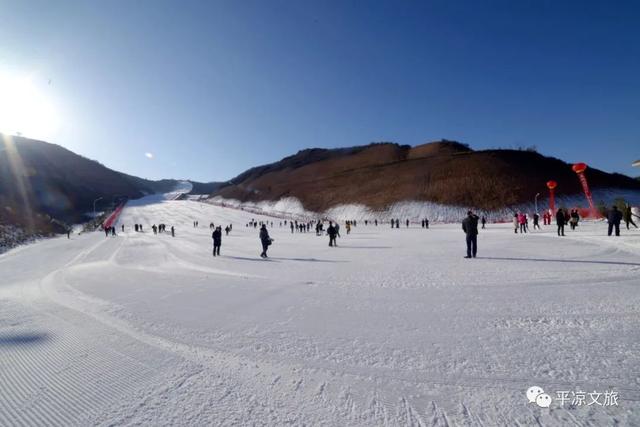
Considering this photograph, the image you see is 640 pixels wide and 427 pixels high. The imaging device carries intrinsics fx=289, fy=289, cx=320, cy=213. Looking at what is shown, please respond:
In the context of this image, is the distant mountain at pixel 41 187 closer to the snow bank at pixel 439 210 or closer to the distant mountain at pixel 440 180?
the snow bank at pixel 439 210

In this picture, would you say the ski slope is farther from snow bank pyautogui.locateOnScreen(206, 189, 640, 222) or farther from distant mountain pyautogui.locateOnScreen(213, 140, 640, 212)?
distant mountain pyautogui.locateOnScreen(213, 140, 640, 212)

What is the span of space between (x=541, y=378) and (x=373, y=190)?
73.5m

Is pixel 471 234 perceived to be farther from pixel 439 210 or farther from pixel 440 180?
pixel 440 180

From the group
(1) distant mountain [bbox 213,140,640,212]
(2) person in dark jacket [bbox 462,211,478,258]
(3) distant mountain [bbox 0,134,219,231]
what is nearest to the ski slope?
(2) person in dark jacket [bbox 462,211,478,258]

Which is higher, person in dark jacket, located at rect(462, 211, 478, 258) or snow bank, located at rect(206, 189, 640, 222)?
snow bank, located at rect(206, 189, 640, 222)

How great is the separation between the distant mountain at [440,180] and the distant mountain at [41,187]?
53.3m

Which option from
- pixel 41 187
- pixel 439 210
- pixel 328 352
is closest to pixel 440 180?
pixel 439 210

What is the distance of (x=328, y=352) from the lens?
363 centimetres

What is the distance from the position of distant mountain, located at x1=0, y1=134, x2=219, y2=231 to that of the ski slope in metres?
50.6

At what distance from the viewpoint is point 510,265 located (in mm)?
9008

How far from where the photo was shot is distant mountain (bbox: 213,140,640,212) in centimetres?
6059

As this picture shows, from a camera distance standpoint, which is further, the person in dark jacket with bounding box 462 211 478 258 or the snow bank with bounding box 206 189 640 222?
the snow bank with bounding box 206 189 640 222

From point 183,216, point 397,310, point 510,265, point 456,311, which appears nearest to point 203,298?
point 397,310

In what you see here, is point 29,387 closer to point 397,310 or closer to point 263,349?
point 263,349
